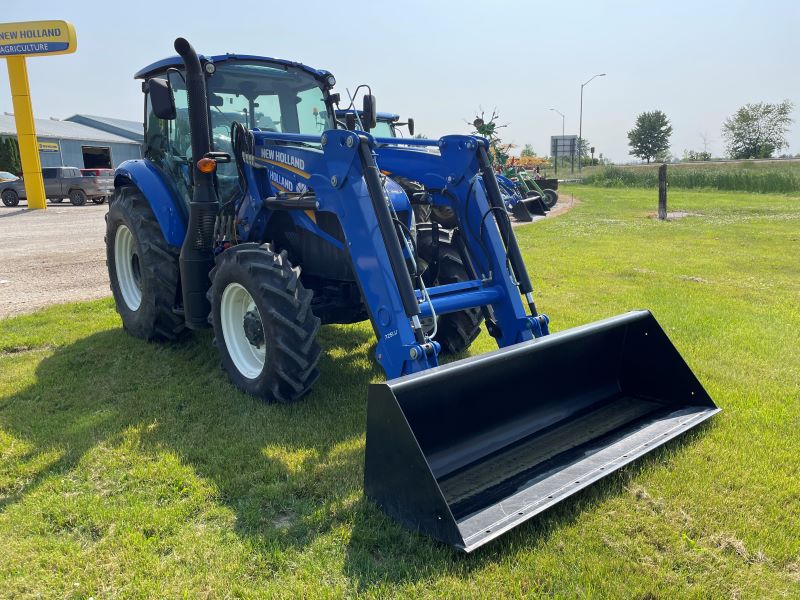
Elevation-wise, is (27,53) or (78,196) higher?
(27,53)

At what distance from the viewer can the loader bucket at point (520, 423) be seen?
2760 mm

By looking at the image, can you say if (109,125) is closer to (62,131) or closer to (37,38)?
(62,131)

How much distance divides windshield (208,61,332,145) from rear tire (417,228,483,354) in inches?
60.1

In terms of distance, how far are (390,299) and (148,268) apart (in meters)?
2.67

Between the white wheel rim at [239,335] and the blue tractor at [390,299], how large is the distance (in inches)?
0.5

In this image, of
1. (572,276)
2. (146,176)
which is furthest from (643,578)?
(572,276)

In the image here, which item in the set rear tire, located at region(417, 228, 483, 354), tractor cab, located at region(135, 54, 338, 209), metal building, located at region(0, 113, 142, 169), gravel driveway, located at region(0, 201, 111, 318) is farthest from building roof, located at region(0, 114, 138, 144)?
rear tire, located at region(417, 228, 483, 354)

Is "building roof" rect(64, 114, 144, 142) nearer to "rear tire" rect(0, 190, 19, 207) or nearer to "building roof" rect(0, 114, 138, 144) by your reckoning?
"building roof" rect(0, 114, 138, 144)

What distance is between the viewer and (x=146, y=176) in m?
5.40

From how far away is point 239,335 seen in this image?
4590mm

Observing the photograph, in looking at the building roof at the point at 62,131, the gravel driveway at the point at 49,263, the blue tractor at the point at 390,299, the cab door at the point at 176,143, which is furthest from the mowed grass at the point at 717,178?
the building roof at the point at 62,131

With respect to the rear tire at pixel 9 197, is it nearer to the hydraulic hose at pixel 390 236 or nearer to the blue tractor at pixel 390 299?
the blue tractor at pixel 390 299

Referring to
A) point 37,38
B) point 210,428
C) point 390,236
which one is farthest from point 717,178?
point 210,428

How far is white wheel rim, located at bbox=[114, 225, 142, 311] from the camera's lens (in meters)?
6.16
